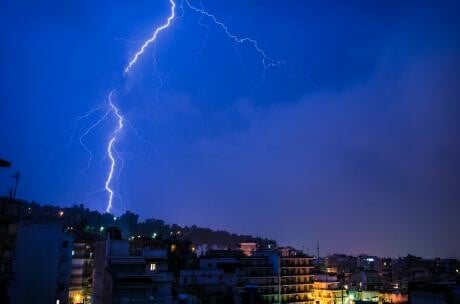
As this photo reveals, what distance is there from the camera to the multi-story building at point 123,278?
21.1 metres

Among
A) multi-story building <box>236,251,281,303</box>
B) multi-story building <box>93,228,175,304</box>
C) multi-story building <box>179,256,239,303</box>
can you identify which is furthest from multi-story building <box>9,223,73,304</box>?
multi-story building <box>236,251,281,303</box>

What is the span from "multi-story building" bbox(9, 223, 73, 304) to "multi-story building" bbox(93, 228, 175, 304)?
8.40ft

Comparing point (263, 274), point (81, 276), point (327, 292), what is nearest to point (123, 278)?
point (81, 276)

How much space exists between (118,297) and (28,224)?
755cm

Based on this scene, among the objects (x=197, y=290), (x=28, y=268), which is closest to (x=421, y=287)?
(x=197, y=290)

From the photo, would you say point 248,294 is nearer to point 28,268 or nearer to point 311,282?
point 28,268

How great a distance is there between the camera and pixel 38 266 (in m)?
24.3

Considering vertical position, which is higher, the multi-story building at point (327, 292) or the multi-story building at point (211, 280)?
the multi-story building at point (211, 280)

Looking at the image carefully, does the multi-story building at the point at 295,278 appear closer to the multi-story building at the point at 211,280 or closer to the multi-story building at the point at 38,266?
the multi-story building at the point at 211,280

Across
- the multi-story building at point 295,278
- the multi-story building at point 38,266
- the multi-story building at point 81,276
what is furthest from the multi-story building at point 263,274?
the multi-story building at point 38,266

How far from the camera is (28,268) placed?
77.9 ft

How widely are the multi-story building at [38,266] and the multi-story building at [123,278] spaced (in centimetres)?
256

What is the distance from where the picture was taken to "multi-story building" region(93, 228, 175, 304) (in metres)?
21.1

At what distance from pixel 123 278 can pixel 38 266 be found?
628 centimetres
